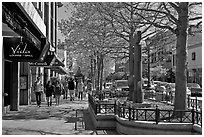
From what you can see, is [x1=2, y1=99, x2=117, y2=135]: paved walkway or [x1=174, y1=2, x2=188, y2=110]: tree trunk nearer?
[x1=2, y1=99, x2=117, y2=135]: paved walkway

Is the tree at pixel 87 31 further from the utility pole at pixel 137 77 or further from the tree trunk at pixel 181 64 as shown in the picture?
the tree trunk at pixel 181 64

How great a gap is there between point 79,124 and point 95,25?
899cm

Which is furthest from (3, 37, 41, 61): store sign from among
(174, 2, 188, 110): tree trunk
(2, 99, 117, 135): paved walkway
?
(174, 2, 188, 110): tree trunk

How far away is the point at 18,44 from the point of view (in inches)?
561

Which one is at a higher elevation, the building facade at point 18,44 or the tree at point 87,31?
the tree at point 87,31

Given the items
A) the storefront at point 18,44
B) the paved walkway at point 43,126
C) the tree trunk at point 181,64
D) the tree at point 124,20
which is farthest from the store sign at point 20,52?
the tree trunk at point 181,64

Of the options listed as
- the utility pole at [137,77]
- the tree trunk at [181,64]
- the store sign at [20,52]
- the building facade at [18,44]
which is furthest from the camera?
the utility pole at [137,77]

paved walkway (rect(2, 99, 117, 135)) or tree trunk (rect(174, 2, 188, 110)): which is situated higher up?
tree trunk (rect(174, 2, 188, 110))

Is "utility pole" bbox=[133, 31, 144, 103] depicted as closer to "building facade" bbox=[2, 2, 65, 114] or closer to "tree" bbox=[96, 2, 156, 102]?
"tree" bbox=[96, 2, 156, 102]

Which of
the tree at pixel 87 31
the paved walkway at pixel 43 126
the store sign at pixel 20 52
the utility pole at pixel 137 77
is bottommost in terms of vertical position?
the paved walkway at pixel 43 126

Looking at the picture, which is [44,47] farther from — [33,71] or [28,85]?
[33,71]

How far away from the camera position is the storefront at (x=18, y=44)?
984cm

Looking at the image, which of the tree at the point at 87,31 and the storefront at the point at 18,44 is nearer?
the storefront at the point at 18,44

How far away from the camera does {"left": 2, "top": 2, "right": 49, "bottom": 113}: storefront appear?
9.84 metres
